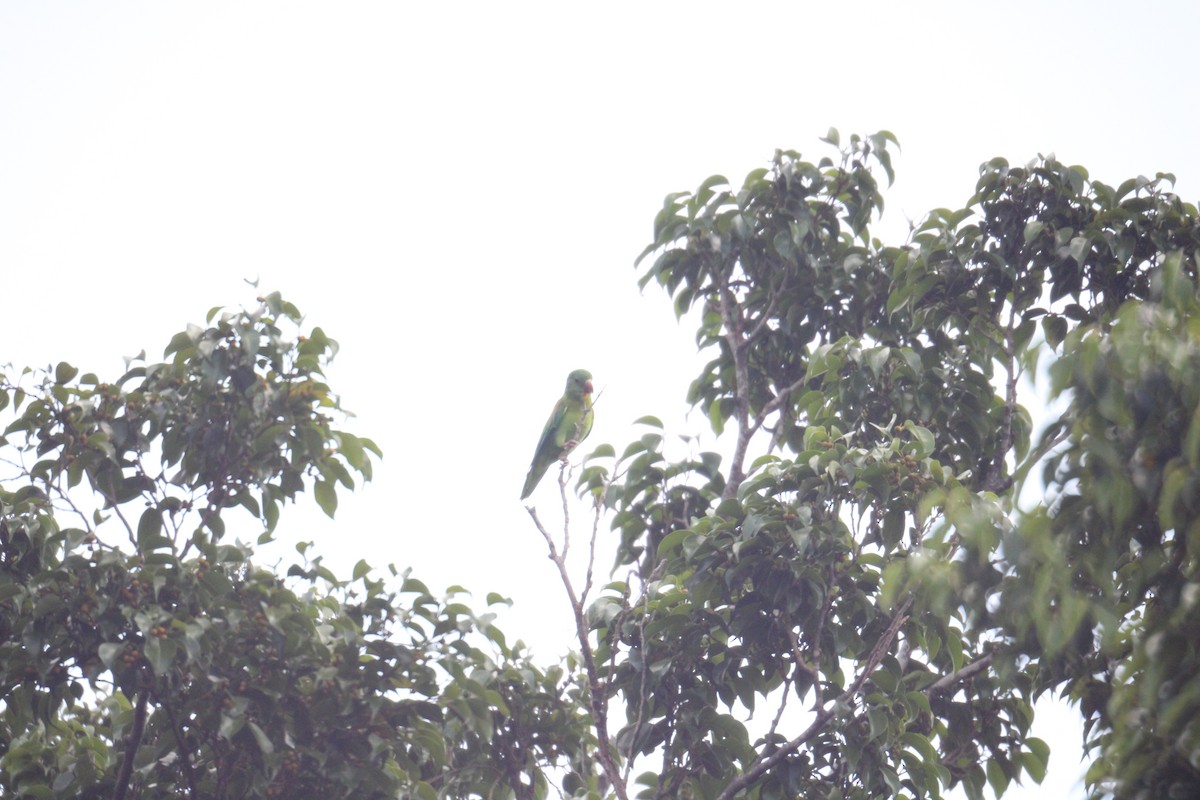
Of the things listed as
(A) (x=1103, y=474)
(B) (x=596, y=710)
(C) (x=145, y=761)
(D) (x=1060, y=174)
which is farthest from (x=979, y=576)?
(D) (x=1060, y=174)

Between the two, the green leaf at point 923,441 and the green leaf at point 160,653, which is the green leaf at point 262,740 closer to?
the green leaf at point 160,653

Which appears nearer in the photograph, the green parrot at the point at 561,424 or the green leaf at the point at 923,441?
the green leaf at the point at 923,441

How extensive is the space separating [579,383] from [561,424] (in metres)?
0.35

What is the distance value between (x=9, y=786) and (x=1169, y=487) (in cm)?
395

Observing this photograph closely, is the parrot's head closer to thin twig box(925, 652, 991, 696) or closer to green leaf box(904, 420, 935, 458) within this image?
thin twig box(925, 652, 991, 696)

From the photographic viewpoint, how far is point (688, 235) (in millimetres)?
5688

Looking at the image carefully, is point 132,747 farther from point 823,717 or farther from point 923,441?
point 923,441

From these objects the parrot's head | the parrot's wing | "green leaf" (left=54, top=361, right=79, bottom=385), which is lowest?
"green leaf" (left=54, top=361, right=79, bottom=385)

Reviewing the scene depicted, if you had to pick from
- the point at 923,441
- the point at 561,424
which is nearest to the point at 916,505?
the point at 923,441

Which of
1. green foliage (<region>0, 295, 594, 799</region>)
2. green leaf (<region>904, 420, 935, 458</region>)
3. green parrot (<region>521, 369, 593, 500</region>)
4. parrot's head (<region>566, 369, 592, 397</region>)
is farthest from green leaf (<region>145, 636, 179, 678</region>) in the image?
parrot's head (<region>566, 369, 592, 397</region>)

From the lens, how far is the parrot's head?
8.11 m

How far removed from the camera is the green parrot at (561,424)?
795cm

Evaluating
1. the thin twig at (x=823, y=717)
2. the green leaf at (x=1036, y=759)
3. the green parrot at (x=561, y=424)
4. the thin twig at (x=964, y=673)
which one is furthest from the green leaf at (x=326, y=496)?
the green parrot at (x=561, y=424)

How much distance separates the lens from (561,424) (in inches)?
315
